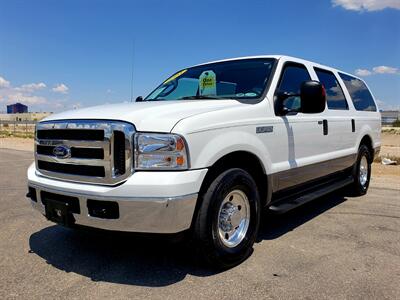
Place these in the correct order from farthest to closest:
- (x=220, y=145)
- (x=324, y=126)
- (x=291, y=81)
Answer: (x=324, y=126)
(x=291, y=81)
(x=220, y=145)

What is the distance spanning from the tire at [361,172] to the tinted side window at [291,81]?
2.33 m

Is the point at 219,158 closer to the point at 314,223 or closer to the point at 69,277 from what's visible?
the point at 69,277

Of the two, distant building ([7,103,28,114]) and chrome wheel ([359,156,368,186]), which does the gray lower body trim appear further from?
distant building ([7,103,28,114])

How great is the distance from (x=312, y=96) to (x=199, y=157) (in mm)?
1472

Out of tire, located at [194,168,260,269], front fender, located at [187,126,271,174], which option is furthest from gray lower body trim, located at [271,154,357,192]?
tire, located at [194,168,260,269]

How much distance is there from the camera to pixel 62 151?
3.55m

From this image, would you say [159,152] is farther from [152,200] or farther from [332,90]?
[332,90]

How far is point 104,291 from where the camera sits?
10.3 ft

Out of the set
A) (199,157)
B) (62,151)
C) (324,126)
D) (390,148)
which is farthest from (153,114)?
(390,148)

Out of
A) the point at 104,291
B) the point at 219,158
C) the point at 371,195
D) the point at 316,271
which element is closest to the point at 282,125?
the point at 219,158

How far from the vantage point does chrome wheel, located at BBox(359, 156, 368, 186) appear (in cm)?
698

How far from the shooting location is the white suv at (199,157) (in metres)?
3.14

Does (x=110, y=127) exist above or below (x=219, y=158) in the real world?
above

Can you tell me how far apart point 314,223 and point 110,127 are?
3.14 m
